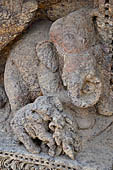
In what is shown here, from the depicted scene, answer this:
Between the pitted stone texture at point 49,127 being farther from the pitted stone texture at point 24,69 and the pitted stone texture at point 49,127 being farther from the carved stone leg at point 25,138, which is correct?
the pitted stone texture at point 24,69

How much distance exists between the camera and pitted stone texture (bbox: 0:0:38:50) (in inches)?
65.8

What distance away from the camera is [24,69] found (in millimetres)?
1801

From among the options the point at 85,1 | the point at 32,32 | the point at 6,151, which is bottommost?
the point at 6,151

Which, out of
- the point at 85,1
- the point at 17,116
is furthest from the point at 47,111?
the point at 85,1

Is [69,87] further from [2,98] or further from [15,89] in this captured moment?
[2,98]

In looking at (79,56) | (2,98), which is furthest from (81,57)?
(2,98)

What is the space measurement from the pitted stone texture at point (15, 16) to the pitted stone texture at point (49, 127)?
0.46 m

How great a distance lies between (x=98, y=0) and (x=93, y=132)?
29.8 inches

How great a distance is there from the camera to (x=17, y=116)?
1651 mm

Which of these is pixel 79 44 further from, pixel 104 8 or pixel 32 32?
pixel 32 32

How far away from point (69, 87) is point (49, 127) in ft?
0.81

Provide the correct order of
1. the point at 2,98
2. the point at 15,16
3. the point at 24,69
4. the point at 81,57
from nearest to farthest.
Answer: the point at 81,57, the point at 15,16, the point at 24,69, the point at 2,98

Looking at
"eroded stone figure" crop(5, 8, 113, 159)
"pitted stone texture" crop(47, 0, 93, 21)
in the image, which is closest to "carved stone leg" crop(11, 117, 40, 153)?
"eroded stone figure" crop(5, 8, 113, 159)

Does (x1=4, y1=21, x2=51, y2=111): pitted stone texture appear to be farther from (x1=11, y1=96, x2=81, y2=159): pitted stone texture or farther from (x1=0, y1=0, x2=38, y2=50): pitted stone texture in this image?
(x1=11, y1=96, x2=81, y2=159): pitted stone texture
